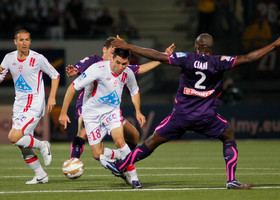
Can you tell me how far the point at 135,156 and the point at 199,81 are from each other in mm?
1299

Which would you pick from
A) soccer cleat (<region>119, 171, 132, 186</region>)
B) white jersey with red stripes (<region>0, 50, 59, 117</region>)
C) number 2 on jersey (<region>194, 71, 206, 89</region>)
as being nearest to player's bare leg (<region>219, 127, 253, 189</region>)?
number 2 on jersey (<region>194, 71, 206, 89</region>)

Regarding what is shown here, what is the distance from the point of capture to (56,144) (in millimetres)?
18641

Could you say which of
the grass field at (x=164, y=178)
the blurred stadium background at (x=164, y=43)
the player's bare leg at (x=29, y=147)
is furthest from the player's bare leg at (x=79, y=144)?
the blurred stadium background at (x=164, y=43)

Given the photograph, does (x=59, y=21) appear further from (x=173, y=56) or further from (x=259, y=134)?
(x=173, y=56)

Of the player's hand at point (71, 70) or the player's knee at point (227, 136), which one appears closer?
the player's knee at point (227, 136)

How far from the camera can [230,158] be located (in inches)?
328

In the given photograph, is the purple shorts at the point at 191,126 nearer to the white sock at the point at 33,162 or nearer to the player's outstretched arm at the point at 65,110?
the player's outstretched arm at the point at 65,110

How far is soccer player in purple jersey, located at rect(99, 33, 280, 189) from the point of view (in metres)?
8.20

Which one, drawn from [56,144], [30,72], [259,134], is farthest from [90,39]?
[30,72]

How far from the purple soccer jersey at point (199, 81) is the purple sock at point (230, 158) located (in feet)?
1.56

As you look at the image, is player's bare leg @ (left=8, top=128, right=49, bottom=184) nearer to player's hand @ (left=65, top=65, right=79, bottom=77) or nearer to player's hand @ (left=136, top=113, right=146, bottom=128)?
player's hand @ (left=65, top=65, right=79, bottom=77)

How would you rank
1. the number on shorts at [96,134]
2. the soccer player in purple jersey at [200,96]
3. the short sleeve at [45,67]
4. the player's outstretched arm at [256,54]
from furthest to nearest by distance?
1. the short sleeve at [45,67]
2. the number on shorts at [96,134]
3. the soccer player in purple jersey at [200,96]
4. the player's outstretched arm at [256,54]

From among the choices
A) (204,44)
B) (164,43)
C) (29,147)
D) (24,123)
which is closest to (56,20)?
(164,43)

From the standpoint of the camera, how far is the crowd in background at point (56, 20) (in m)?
22.0
